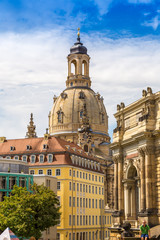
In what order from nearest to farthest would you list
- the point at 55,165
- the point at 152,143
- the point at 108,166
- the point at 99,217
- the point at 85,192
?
the point at 152,143 < the point at 55,165 < the point at 85,192 < the point at 99,217 < the point at 108,166

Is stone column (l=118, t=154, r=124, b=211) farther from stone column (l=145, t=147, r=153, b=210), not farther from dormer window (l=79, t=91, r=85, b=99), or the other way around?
dormer window (l=79, t=91, r=85, b=99)

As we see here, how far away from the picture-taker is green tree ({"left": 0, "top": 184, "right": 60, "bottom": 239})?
64.9 m

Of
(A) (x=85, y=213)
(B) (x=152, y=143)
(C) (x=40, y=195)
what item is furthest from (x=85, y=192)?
(B) (x=152, y=143)

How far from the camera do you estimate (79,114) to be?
169625 mm

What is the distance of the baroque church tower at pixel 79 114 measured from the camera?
16600 cm

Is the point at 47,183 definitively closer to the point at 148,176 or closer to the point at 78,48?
the point at 148,176

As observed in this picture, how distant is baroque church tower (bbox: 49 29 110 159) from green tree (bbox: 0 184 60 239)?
89070 mm

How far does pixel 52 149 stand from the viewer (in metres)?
105

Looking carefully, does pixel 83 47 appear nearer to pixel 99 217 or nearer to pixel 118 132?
pixel 99 217

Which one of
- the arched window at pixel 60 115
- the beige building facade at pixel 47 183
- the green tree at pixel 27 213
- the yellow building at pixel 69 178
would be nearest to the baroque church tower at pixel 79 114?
the arched window at pixel 60 115

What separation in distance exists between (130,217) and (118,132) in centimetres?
1180

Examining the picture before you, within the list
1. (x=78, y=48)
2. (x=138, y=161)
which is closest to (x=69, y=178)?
(x=138, y=161)

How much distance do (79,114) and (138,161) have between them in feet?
363

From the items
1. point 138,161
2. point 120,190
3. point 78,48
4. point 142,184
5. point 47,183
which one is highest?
point 78,48
